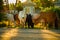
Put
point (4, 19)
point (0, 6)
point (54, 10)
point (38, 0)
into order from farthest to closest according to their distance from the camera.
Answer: point (38, 0) < point (0, 6) < point (4, 19) < point (54, 10)

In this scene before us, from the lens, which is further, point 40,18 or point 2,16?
point 2,16

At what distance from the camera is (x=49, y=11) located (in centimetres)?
2197

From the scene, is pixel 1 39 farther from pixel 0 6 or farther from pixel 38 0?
pixel 38 0

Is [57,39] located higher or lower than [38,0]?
lower

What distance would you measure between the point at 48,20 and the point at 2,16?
781cm

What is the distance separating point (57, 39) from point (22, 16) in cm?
1474

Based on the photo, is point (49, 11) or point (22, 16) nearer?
point (49, 11)

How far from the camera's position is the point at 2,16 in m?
28.1

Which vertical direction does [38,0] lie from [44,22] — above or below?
above

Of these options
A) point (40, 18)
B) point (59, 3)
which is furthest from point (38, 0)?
point (40, 18)

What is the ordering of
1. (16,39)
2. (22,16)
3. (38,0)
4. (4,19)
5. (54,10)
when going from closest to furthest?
(16,39) → (54,10) → (22,16) → (4,19) → (38,0)

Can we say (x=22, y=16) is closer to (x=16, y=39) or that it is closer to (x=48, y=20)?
(x=48, y=20)

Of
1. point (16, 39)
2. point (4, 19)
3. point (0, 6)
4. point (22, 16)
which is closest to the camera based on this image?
point (16, 39)

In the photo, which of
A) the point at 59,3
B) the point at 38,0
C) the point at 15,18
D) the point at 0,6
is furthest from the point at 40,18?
the point at 59,3
